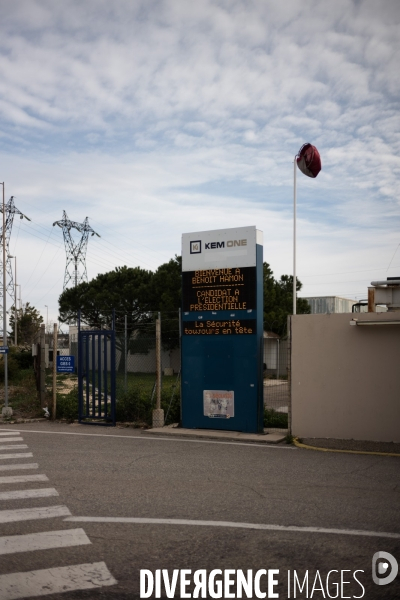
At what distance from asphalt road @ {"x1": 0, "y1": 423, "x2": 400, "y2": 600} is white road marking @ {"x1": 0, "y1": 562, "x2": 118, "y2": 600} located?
0.21ft

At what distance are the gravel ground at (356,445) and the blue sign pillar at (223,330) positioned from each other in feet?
6.13

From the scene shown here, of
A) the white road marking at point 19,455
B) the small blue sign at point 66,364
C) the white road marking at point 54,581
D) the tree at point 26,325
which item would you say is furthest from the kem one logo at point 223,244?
the tree at point 26,325

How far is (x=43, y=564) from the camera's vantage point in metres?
5.87

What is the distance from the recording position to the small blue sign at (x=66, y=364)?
18439 millimetres

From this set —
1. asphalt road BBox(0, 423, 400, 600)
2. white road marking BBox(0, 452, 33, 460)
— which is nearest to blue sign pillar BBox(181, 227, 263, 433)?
asphalt road BBox(0, 423, 400, 600)

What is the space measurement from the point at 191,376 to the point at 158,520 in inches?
343

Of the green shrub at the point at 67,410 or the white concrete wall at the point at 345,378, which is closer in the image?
the white concrete wall at the point at 345,378

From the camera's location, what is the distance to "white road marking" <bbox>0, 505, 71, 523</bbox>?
7.53 meters

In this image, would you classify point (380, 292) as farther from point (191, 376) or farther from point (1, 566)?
point (1, 566)

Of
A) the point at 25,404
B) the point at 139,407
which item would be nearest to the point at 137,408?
the point at 139,407

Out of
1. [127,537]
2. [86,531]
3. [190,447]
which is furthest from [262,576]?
[190,447]

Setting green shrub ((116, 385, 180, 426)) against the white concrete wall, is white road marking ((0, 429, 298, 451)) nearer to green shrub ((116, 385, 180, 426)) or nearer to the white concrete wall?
the white concrete wall

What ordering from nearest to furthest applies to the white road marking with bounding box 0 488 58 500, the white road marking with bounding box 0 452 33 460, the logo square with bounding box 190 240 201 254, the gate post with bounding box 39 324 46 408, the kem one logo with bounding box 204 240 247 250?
the white road marking with bounding box 0 488 58 500, the white road marking with bounding box 0 452 33 460, the kem one logo with bounding box 204 240 247 250, the logo square with bounding box 190 240 201 254, the gate post with bounding box 39 324 46 408

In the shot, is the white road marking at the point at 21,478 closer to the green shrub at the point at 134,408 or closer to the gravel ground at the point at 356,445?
the gravel ground at the point at 356,445
